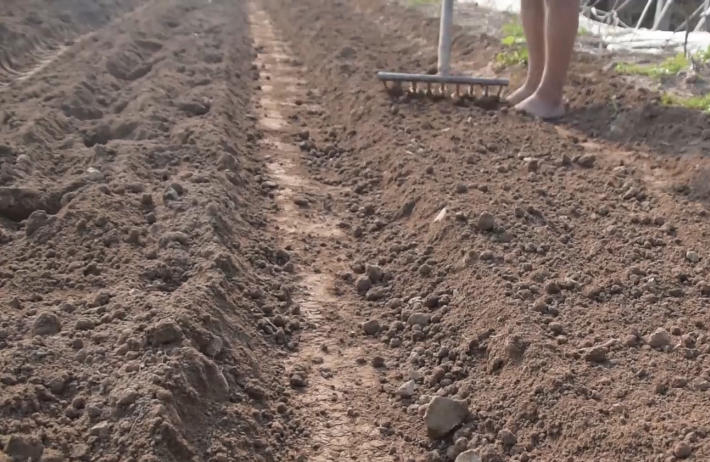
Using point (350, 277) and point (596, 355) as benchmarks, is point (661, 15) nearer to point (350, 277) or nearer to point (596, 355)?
point (350, 277)

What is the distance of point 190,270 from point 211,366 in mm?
705

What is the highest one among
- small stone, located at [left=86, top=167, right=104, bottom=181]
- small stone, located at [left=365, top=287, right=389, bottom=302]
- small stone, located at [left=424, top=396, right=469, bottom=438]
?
small stone, located at [left=86, top=167, right=104, bottom=181]

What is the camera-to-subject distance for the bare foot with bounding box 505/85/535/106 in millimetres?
5629

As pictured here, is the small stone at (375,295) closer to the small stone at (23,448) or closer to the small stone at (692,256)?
the small stone at (692,256)

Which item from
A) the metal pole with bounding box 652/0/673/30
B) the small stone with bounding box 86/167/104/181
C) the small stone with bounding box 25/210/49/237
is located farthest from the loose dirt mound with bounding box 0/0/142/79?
the metal pole with bounding box 652/0/673/30

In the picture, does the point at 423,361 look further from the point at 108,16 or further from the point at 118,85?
the point at 108,16

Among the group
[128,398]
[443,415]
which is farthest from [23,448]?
[443,415]

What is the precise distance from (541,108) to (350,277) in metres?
2.32

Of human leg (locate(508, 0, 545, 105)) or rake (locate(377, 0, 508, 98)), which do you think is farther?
rake (locate(377, 0, 508, 98))

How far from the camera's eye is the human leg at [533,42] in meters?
5.43

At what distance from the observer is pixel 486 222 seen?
3.69m

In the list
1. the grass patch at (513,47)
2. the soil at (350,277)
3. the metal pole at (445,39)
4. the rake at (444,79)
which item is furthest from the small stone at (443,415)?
the grass patch at (513,47)

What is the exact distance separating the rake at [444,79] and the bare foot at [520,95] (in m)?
0.10

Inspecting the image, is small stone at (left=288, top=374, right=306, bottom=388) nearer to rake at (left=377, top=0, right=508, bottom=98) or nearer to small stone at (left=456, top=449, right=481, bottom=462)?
small stone at (left=456, top=449, right=481, bottom=462)
